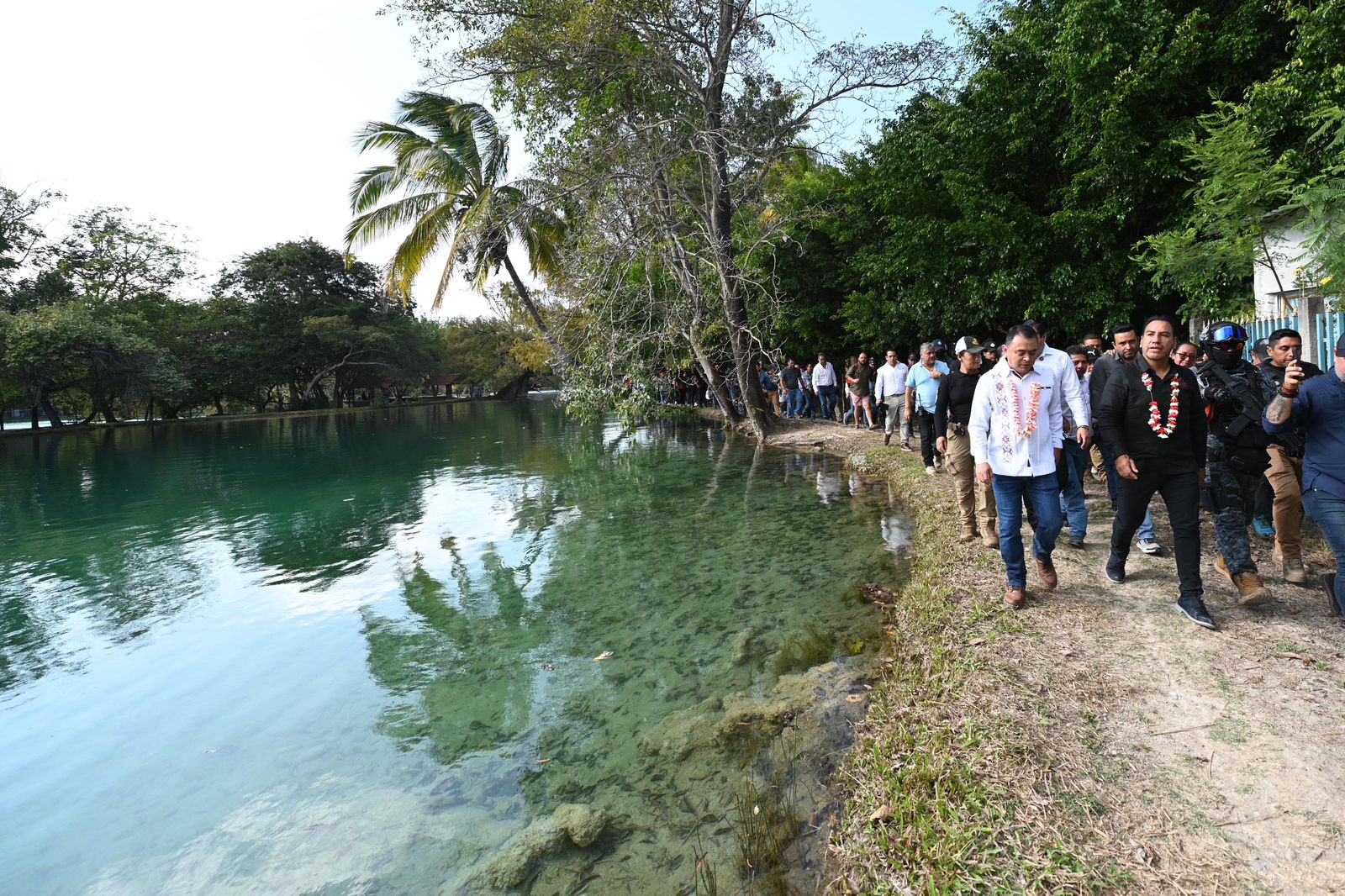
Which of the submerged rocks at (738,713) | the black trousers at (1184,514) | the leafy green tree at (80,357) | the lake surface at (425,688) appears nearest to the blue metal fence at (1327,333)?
the lake surface at (425,688)

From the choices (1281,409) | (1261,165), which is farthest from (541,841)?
(1261,165)

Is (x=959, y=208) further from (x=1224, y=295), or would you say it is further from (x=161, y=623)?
(x=161, y=623)

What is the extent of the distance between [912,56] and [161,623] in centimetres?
1416

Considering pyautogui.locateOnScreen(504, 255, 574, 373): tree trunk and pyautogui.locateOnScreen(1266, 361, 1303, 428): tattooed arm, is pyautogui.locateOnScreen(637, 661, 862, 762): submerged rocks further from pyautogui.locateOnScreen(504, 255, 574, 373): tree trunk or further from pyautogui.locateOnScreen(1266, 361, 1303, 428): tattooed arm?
pyautogui.locateOnScreen(504, 255, 574, 373): tree trunk

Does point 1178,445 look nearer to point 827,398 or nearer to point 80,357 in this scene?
point 827,398

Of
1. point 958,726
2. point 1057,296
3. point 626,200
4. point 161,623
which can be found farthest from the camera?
point 626,200

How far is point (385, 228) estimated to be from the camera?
19.0 metres

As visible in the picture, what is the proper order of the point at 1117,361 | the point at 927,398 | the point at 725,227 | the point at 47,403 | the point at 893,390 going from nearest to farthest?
the point at 1117,361 < the point at 927,398 < the point at 893,390 < the point at 725,227 < the point at 47,403

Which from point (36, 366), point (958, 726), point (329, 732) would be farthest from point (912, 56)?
point (36, 366)

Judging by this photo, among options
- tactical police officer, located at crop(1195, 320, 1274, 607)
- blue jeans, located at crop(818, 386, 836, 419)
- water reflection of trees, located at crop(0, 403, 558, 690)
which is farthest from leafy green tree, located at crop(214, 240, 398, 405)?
tactical police officer, located at crop(1195, 320, 1274, 607)

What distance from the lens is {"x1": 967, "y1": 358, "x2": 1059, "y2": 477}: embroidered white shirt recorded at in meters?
4.27

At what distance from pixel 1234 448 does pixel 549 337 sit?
1573cm

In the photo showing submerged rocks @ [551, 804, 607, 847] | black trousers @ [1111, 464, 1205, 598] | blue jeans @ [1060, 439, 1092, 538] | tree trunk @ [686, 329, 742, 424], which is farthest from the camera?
tree trunk @ [686, 329, 742, 424]

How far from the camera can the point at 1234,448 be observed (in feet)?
14.4
